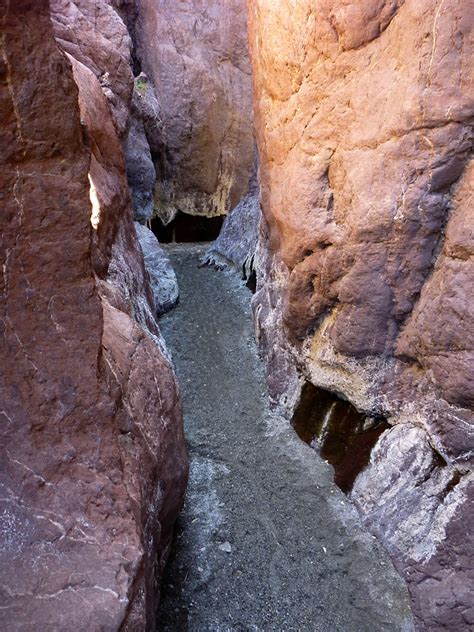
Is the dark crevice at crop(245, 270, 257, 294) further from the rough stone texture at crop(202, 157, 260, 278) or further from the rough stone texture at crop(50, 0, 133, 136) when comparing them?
the rough stone texture at crop(50, 0, 133, 136)

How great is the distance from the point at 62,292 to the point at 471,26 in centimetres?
239

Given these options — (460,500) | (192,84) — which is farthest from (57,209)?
(192,84)

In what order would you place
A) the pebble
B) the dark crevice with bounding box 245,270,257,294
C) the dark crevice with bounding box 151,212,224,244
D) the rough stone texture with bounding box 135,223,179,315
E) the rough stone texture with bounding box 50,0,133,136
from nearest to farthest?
the pebble, the rough stone texture with bounding box 50,0,133,136, the rough stone texture with bounding box 135,223,179,315, the dark crevice with bounding box 245,270,257,294, the dark crevice with bounding box 151,212,224,244

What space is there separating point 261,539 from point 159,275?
399 cm

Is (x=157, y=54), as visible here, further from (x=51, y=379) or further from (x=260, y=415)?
(x=51, y=379)

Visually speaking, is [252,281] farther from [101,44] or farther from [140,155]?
[101,44]

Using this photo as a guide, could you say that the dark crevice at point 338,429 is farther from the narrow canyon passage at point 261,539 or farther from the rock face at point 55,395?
the rock face at point 55,395

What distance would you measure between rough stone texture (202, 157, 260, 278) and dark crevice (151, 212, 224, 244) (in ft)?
3.60

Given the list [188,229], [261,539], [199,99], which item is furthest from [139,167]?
[261,539]

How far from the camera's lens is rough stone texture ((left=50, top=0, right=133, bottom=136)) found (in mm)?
5641

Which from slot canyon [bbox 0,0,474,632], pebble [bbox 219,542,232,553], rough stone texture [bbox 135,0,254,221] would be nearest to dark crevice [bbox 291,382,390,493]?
slot canyon [bbox 0,0,474,632]

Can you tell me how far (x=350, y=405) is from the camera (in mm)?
4117

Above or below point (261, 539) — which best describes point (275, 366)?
above

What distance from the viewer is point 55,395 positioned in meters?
2.26
